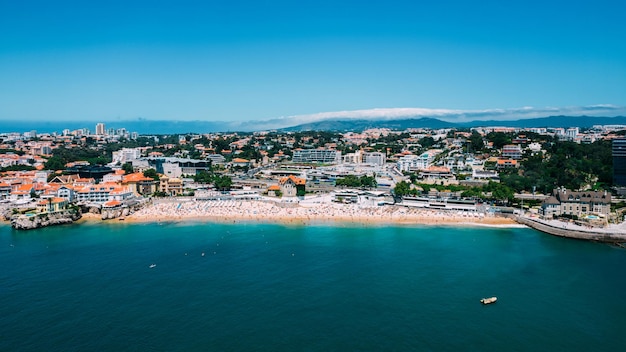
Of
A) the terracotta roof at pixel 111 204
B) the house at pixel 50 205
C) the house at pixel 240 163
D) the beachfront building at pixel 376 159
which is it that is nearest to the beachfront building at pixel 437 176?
the beachfront building at pixel 376 159

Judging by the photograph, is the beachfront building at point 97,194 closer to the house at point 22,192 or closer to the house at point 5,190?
the house at point 22,192

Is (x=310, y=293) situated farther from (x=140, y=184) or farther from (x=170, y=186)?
(x=170, y=186)

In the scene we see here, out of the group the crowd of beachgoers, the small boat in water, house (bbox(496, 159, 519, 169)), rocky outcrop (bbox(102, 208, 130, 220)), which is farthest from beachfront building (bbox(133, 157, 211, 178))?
the small boat in water

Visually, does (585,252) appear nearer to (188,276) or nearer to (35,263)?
(188,276)

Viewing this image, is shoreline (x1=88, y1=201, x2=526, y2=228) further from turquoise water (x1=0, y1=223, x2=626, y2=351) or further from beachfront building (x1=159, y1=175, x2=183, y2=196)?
beachfront building (x1=159, y1=175, x2=183, y2=196)

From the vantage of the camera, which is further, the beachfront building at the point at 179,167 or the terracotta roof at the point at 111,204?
the beachfront building at the point at 179,167

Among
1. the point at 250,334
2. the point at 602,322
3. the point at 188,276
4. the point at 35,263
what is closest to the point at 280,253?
the point at 188,276
